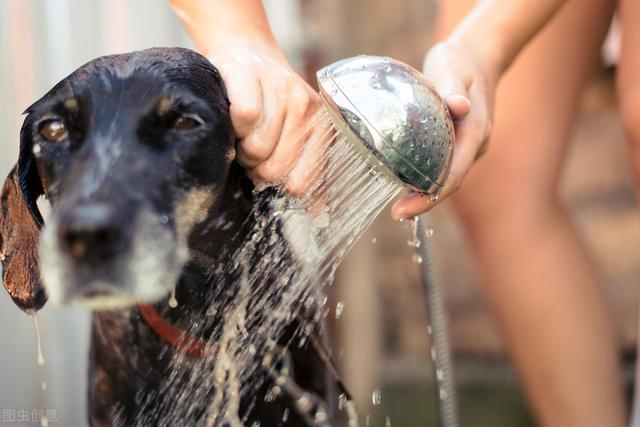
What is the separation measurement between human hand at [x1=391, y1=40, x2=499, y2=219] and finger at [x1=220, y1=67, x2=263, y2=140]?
1.12ft

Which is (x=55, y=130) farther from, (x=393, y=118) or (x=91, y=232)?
(x=393, y=118)

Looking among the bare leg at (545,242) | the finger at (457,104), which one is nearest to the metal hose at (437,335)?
the bare leg at (545,242)

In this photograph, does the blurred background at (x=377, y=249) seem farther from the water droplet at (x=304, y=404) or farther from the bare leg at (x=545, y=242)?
the bare leg at (x=545, y=242)

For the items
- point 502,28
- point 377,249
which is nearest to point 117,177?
point 502,28

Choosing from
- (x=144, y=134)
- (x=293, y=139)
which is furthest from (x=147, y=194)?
(x=293, y=139)

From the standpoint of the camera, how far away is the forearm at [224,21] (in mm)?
2206

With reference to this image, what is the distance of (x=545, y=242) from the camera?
277cm

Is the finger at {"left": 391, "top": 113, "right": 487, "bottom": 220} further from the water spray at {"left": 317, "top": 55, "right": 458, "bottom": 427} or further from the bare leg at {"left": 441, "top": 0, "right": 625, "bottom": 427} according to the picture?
the bare leg at {"left": 441, "top": 0, "right": 625, "bottom": 427}

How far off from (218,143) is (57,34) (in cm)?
177

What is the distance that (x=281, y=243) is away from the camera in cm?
217

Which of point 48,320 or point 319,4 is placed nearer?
point 48,320

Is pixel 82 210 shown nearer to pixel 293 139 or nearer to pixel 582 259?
pixel 293 139

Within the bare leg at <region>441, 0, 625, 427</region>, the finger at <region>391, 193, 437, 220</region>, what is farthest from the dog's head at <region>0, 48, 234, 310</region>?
the bare leg at <region>441, 0, 625, 427</region>

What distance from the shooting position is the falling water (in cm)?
209
